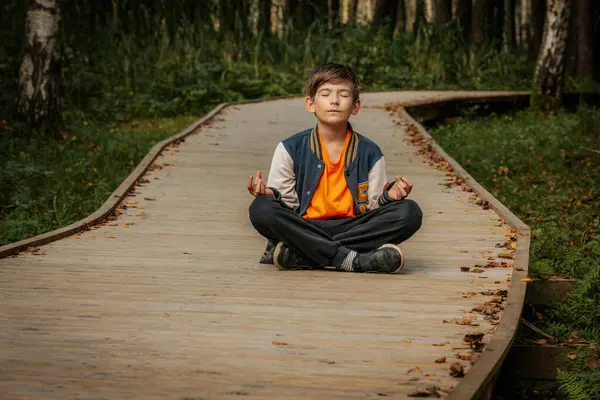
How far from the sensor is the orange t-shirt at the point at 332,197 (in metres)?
5.98

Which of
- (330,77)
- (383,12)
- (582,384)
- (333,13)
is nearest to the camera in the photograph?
(582,384)

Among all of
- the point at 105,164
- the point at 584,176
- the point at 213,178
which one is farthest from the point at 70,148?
the point at 584,176

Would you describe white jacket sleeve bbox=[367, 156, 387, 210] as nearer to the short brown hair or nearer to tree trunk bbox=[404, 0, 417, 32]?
the short brown hair

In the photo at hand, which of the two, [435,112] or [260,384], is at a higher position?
[260,384]

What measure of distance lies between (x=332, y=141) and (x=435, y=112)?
503 inches

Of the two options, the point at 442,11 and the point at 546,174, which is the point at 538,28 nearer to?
the point at 442,11

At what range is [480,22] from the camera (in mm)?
25641

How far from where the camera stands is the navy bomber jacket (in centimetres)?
595

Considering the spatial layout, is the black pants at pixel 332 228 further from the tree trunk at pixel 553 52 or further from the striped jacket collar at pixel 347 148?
the tree trunk at pixel 553 52

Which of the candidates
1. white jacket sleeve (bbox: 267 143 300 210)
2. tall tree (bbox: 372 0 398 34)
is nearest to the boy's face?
white jacket sleeve (bbox: 267 143 300 210)

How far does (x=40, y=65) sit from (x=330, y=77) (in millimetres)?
8265

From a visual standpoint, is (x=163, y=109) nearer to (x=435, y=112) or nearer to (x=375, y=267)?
(x=435, y=112)

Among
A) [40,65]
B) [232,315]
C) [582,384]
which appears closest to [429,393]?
[232,315]

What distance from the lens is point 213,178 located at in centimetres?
1024
